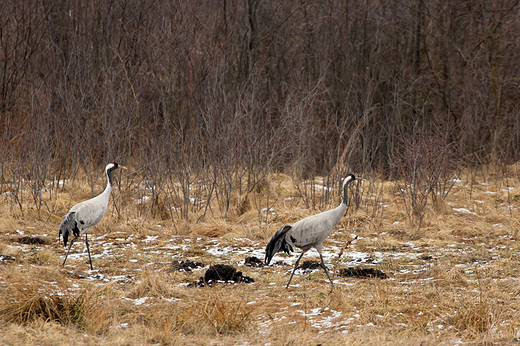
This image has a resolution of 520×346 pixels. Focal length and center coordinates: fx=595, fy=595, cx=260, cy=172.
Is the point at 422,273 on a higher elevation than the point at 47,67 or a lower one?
lower

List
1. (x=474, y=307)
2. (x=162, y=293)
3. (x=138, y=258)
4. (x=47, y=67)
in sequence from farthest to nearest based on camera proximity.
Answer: (x=47, y=67) → (x=138, y=258) → (x=162, y=293) → (x=474, y=307)

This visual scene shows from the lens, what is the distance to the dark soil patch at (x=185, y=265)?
697 centimetres

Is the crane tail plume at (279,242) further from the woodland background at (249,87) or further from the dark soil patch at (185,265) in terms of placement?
the woodland background at (249,87)

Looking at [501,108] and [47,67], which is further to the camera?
[501,108]

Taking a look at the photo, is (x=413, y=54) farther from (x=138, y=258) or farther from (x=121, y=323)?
(x=121, y=323)

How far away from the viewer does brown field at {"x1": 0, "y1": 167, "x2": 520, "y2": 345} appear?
4.68 m

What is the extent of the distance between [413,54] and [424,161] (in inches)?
314

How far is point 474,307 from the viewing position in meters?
5.04

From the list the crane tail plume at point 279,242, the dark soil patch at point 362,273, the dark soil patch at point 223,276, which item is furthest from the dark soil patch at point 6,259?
the dark soil patch at point 362,273

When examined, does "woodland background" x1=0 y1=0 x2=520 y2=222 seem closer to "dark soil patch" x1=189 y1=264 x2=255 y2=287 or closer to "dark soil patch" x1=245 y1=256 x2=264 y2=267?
"dark soil patch" x1=245 y1=256 x2=264 y2=267

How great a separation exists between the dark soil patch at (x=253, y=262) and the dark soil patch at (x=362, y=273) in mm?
1048

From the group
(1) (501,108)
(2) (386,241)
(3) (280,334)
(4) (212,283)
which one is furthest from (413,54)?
(3) (280,334)

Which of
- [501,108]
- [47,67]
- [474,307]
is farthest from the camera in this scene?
[501,108]

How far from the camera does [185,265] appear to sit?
708 cm
